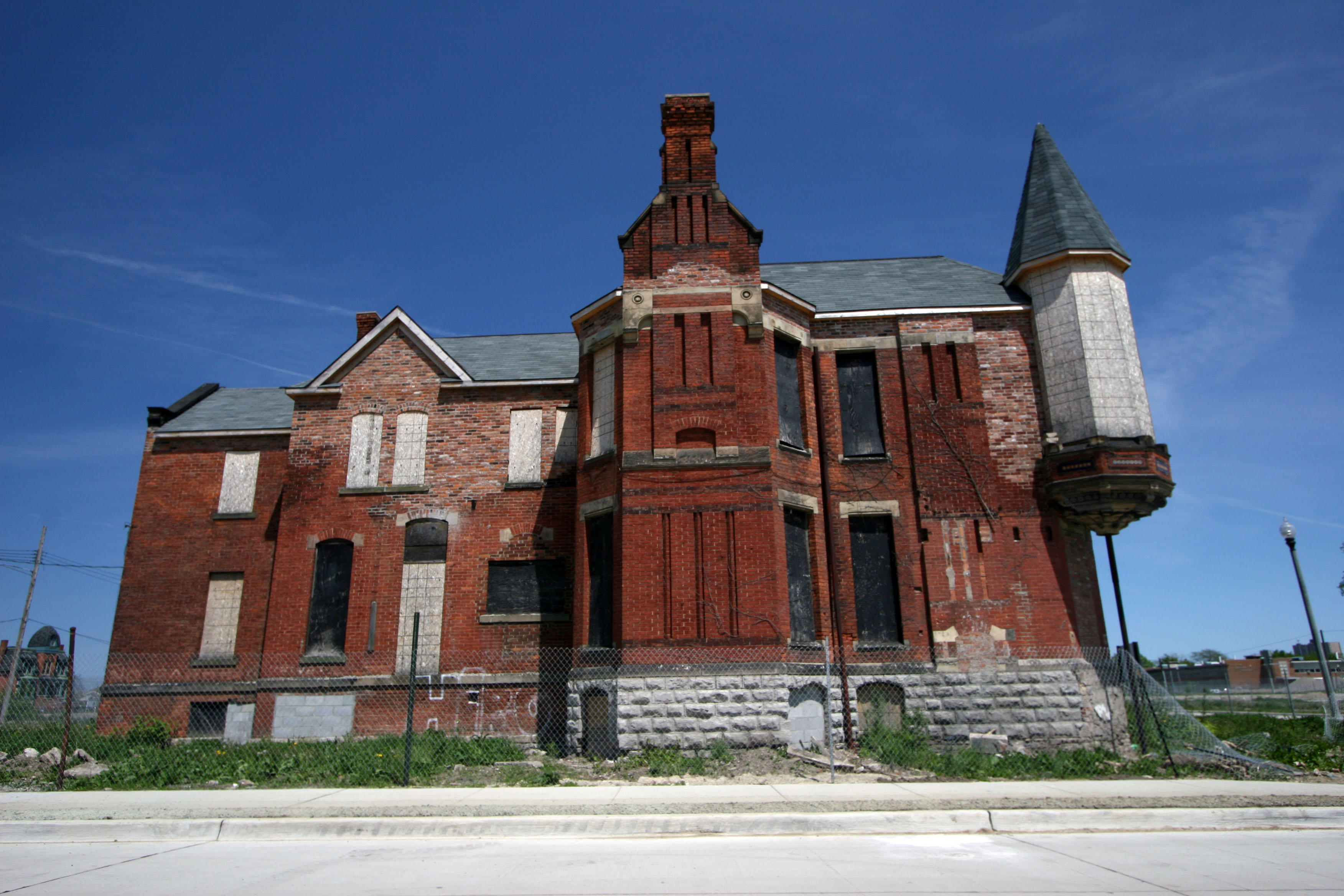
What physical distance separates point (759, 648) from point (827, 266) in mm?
11903

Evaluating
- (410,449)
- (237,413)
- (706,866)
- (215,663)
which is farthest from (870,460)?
(237,413)

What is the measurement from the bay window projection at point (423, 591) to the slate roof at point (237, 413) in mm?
5578

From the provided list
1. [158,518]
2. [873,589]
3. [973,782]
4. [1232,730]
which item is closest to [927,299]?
[873,589]

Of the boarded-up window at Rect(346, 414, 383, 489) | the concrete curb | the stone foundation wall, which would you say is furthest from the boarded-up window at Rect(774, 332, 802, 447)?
the boarded-up window at Rect(346, 414, 383, 489)

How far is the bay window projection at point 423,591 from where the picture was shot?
19.4 m

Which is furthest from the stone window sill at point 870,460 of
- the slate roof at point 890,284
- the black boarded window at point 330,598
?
the black boarded window at point 330,598

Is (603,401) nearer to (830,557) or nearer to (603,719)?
(830,557)

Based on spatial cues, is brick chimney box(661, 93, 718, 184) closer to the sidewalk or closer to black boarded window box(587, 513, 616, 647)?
black boarded window box(587, 513, 616, 647)

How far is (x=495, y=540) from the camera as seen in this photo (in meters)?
20.2

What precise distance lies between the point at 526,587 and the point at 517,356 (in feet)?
23.7

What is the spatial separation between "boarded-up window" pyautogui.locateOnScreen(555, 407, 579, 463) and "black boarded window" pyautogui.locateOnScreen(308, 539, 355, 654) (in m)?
5.62

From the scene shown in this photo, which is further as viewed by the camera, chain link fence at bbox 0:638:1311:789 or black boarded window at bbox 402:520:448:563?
black boarded window at bbox 402:520:448:563

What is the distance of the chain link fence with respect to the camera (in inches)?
522

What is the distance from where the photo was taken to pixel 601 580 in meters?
17.4
